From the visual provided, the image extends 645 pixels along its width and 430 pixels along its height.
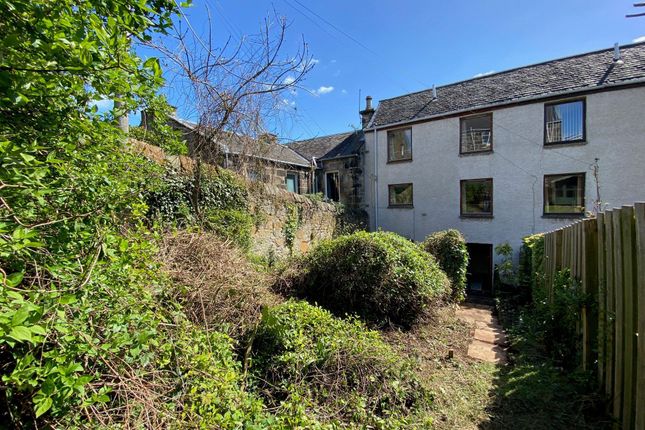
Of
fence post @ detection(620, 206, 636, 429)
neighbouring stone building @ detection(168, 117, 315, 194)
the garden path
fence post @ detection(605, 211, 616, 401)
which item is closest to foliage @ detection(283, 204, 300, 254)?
neighbouring stone building @ detection(168, 117, 315, 194)

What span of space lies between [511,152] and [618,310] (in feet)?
35.2

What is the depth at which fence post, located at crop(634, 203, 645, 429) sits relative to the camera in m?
2.08

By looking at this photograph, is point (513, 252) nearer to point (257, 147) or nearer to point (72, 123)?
point (257, 147)

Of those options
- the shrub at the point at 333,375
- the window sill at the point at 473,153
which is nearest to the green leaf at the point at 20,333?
the shrub at the point at 333,375

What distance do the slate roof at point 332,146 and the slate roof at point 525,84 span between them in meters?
1.75

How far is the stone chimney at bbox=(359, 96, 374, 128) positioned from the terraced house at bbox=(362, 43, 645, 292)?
106cm

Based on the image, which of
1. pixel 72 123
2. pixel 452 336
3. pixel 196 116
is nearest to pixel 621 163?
pixel 452 336

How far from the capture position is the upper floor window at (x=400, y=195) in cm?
1411

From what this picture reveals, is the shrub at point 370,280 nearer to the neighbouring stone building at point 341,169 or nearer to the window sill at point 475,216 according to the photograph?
the window sill at point 475,216

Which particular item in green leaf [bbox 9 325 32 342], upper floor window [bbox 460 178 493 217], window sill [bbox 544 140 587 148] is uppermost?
window sill [bbox 544 140 587 148]

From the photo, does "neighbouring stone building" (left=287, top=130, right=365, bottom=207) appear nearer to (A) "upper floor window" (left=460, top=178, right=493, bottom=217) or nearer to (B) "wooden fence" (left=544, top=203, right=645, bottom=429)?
(A) "upper floor window" (left=460, top=178, right=493, bottom=217)

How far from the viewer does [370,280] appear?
534 centimetres

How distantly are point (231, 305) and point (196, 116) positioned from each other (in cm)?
395

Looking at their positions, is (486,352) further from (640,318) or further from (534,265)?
(534,265)
